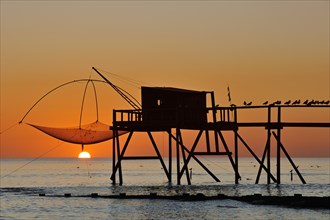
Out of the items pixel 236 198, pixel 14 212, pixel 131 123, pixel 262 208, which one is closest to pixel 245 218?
pixel 262 208

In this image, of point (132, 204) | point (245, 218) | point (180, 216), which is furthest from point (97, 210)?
point (245, 218)

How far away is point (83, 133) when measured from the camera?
6781 cm

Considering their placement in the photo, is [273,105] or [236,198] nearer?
[236,198]

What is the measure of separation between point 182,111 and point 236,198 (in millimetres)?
12437

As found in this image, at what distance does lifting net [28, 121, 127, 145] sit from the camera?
67.4 meters

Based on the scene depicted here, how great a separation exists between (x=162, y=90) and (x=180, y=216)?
19512 mm

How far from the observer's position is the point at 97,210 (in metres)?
52.8

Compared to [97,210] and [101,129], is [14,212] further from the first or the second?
[101,129]

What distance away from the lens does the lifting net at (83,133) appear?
67450 mm

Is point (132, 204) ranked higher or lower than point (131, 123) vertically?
lower

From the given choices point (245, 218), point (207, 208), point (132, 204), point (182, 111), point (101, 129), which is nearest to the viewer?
point (245, 218)

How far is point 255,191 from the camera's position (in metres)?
67.9

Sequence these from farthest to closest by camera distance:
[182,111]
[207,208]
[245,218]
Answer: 1. [182,111]
2. [207,208]
3. [245,218]

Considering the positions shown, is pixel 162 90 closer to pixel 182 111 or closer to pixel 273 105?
pixel 182 111
